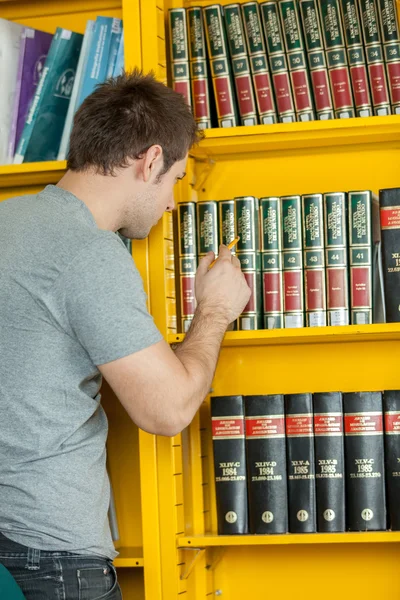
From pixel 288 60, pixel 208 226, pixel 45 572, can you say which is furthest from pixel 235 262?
pixel 45 572

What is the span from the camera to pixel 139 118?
5.39ft

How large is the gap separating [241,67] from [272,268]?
0.45 meters

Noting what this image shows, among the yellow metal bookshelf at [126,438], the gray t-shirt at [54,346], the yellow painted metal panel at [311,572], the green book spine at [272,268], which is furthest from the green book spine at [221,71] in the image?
the yellow painted metal panel at [311,572]

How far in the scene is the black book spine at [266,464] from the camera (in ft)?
6.11

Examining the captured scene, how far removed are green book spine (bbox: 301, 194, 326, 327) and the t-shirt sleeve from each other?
22.5 inches

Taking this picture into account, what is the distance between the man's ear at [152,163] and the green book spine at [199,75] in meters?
0.36

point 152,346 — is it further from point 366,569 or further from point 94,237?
point 366,569

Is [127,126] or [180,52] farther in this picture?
[180,52]

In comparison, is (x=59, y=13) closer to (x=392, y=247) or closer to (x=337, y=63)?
(x=337, y=63)

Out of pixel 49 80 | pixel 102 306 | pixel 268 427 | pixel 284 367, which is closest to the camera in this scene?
pixel 102 306

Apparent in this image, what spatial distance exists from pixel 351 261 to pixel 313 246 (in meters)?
0.09

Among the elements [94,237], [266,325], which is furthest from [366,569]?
[94,237]

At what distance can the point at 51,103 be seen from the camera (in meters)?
2.00

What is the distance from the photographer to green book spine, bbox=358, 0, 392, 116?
1.92m
